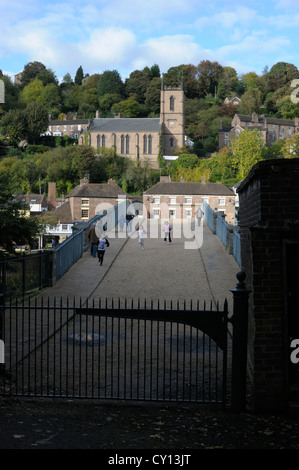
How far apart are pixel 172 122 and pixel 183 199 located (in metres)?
53.7

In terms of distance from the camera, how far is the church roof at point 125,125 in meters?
120

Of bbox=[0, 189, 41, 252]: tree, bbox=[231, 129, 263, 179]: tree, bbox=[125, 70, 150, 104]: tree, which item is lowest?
bbox=[0, 189, 41, 252]: tree

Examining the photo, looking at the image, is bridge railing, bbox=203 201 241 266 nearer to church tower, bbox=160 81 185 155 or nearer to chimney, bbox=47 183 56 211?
chimney, bbox=47 183 56 211

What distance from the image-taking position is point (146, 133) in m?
118

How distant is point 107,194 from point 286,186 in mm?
72213

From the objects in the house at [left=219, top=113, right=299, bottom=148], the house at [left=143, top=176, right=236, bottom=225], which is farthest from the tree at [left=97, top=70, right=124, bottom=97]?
the house at [left=143, top=176, right=236, bottom=225]

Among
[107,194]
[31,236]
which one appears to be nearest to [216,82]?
[107,194]

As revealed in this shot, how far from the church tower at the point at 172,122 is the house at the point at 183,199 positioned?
48284 millimetres

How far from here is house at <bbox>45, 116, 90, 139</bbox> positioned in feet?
448

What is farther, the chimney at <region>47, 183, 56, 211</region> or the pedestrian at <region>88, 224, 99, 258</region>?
the chimney at <region>47, 183, 56, 211</region>

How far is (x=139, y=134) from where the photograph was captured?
118 metres

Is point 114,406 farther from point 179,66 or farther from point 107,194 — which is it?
point 179,66

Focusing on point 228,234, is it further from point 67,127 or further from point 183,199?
point 67,127

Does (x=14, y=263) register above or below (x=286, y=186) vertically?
below
